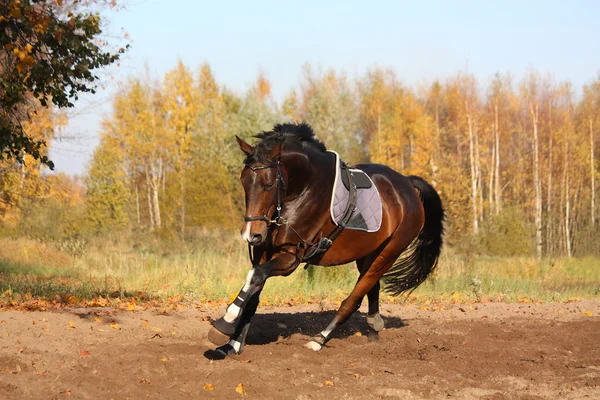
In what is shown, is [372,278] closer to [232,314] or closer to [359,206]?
[359,206]

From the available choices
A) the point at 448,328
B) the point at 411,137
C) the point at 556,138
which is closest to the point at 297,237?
the point at 448,328

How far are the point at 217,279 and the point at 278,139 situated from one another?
24.1 ft

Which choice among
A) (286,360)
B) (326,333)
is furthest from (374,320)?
(286,360)

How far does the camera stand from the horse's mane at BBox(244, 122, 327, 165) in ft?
20.8

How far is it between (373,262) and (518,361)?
1.89 meters

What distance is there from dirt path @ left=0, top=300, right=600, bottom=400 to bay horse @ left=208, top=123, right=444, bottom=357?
0.43 m

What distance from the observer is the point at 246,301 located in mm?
6160

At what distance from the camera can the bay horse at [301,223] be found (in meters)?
6.23

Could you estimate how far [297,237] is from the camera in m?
6.72

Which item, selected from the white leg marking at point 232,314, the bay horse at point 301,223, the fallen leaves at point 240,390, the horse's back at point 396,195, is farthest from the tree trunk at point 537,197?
the fallen leaves at point 240,390

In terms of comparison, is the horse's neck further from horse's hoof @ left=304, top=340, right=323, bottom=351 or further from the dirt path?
the dirt path

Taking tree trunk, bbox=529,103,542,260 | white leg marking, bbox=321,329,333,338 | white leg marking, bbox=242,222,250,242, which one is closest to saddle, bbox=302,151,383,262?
white leg marking, bbox=321,329,333,338

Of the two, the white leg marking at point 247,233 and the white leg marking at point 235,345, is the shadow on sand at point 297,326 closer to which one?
the white leg marking at point 235,345

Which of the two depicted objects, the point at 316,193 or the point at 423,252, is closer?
the point at 316,193
